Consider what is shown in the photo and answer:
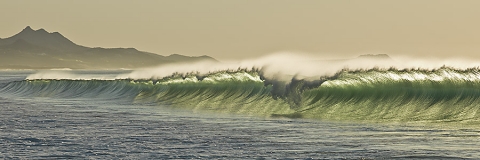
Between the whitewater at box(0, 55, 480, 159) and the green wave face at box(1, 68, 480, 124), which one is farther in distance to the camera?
the green wave face at box(1, 68, 480, 124)

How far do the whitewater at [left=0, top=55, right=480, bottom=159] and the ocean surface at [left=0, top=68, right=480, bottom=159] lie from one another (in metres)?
0.02

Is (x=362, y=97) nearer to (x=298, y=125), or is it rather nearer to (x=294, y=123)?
(x=294, y=123)

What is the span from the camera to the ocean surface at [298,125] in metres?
12.2

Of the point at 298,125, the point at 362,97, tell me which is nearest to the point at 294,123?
the point at 298,125

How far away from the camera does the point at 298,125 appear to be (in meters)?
17.4

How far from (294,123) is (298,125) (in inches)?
26.5

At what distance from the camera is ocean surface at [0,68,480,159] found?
12.2m

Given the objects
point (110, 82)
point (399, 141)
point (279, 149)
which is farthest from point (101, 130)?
point (110, 82)

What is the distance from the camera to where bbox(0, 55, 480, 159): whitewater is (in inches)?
481

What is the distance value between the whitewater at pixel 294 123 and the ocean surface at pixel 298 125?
2cm

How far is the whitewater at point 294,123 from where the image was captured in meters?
A: 12.2

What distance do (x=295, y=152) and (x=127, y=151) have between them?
3.01 m

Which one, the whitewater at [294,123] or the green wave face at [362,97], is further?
the green wave face at [362,97]

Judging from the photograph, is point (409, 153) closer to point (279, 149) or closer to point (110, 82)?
point (279, 149)
